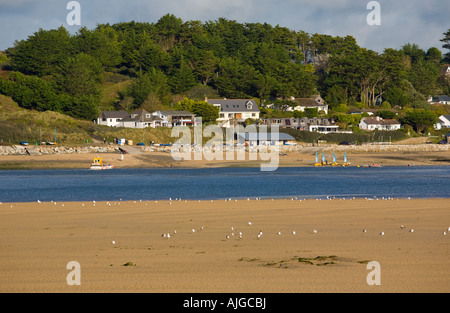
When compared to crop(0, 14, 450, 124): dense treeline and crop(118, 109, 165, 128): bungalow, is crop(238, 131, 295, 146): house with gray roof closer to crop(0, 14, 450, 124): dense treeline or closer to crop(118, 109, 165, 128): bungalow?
crop(118, 109, 165, 128): bungalow

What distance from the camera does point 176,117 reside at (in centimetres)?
8875

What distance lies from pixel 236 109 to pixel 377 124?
2311 centimetres

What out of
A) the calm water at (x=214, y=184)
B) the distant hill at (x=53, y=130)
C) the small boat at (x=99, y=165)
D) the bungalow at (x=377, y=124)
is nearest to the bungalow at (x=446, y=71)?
the bungalow at (x=377, y=124)

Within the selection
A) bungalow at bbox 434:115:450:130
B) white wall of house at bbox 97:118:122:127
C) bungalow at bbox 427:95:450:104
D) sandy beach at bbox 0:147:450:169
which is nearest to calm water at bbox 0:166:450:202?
sandy beach at bbox 0:147:450:169

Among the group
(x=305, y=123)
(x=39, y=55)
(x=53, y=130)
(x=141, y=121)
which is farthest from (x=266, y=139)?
(x=39, y=55)

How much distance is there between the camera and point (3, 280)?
474 inches

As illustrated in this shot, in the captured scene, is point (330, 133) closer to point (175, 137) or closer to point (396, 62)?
point (175, 137)

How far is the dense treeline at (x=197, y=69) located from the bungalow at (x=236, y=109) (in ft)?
20.8

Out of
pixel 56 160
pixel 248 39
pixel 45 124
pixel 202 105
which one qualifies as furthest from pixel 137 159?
pixel 248 39

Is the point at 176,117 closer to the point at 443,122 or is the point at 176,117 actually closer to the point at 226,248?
the point at 443,122

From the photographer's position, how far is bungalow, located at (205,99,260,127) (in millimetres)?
93625

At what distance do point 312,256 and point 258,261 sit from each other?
4.86 feet

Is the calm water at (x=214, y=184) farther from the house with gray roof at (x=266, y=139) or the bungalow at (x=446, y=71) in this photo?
the bungalow at (x=446, y=71)

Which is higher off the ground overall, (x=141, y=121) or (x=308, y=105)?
(x=308, y=105)
